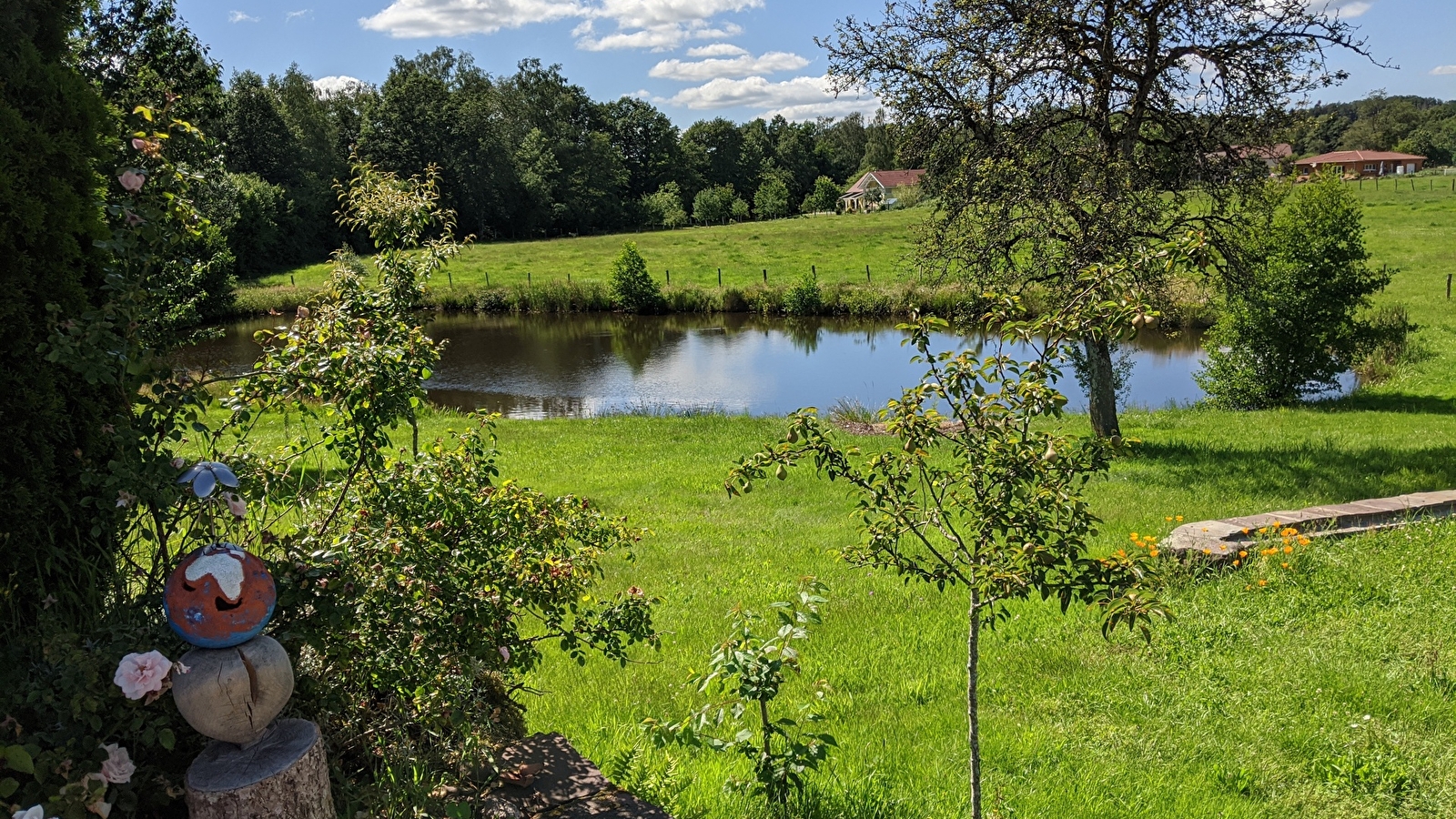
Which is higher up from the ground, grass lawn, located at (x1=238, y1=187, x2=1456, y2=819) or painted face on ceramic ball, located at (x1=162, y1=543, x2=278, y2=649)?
painted face on ceramic ball, located at (x1=162, y1=543, x2=278, y2=649)

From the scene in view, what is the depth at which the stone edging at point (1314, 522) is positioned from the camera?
6957 millimetres

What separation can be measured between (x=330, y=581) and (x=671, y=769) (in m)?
1.78

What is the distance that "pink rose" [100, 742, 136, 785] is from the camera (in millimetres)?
2484

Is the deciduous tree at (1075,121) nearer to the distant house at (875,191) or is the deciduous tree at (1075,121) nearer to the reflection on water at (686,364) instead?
the reflection on water at (686,364)

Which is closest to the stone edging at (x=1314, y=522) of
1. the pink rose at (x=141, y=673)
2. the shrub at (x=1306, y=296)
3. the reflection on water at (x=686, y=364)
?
the pink rose at (x=141, y=673)

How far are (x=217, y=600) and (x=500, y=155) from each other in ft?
208

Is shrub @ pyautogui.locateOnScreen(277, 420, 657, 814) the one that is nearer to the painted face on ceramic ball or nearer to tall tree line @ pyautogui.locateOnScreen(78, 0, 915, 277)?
the painted face on ceramic ball

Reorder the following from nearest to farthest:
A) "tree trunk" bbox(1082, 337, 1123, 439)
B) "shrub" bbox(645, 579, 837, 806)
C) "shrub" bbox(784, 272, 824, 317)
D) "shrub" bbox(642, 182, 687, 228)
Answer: "shrub" bbox(645, 579, 837, 806) < "tree trunk" bbox(1082, 337, 1123, 439) < "shrub" bbox(784, 272, 824, 317) < "shrub" bbox(642, 182, 687, 228)

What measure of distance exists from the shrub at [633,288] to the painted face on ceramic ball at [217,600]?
31150 millimetres

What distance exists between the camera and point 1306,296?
14891mm

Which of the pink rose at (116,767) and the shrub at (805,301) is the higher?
the shrub at (805,301)

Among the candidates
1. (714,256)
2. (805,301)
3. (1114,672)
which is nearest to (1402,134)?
(714,256)

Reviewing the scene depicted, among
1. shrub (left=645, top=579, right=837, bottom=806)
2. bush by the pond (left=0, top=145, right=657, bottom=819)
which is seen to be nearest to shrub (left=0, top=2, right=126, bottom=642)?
bush by the pond (left=0, top=145, right=657, bottom=819)

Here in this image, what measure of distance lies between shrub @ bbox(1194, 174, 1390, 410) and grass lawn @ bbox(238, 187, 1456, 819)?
5010 mm
